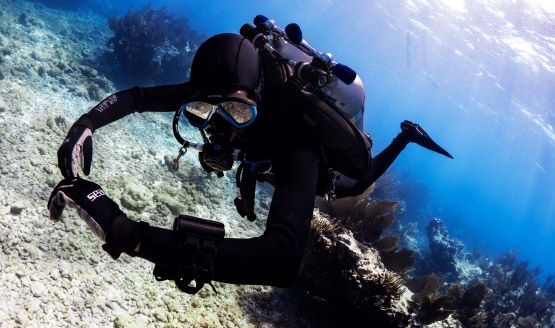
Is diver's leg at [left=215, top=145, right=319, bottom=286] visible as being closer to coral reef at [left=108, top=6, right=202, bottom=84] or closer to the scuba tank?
the scuba tank

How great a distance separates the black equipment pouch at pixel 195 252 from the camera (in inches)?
71.4

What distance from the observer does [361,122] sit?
437 centimetres

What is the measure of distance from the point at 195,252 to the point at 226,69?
3.94ft

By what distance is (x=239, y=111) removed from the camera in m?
2.42

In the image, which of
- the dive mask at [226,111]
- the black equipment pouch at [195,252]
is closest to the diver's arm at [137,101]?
the dive mask at [226,111]

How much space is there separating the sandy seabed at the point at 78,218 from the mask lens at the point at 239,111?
11.1 ft

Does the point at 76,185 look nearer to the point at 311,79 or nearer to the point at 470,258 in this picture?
the point at 311,79

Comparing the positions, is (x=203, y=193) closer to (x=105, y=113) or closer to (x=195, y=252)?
(x=105, y=113)

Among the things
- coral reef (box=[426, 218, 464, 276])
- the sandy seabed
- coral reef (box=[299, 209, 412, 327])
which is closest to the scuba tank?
coral reef (box=[299, 209, 412, 327])

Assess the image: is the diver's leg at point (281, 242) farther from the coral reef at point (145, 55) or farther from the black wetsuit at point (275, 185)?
the coral reef at point (145, 55)

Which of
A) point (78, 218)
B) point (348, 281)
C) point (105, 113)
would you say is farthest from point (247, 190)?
point (78, 218)

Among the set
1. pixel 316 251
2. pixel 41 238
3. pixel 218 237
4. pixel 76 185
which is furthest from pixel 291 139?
pixel 41 238

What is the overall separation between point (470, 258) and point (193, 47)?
873 inches

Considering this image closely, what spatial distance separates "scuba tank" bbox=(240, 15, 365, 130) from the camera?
317 cm
